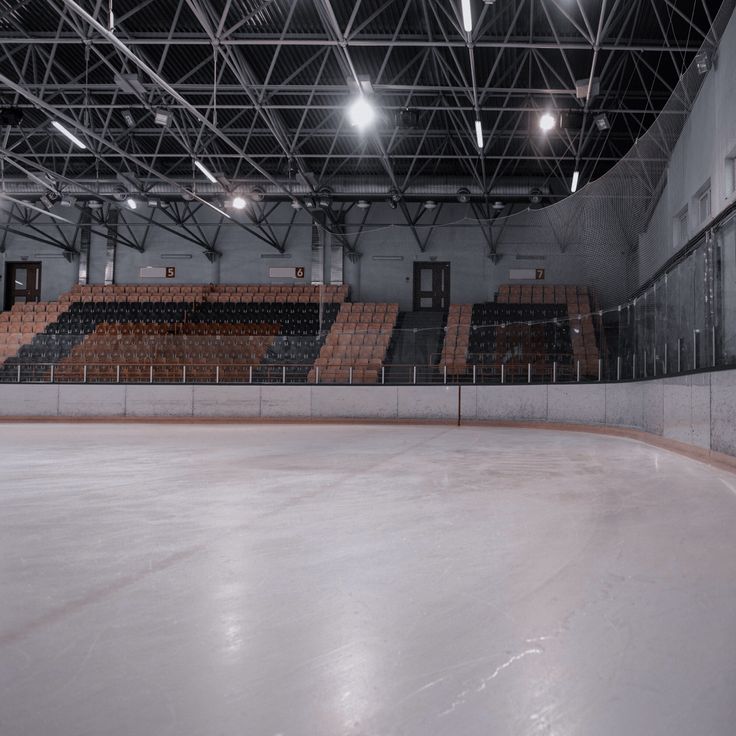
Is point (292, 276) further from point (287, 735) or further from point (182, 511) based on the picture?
point (287, 735)

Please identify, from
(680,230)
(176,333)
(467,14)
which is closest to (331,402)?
(176,333)

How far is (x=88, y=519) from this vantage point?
421cm

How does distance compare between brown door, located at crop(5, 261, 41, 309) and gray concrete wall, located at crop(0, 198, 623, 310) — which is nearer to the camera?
gray concrete wall, located at crop(0, 198, 623, 310)

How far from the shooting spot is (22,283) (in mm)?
27094

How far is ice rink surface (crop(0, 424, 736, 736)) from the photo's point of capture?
1687 millimetres

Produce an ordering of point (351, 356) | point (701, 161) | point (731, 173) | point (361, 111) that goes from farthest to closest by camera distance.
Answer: point (351, 356) < point (361, 111) < point (701, 161) < point (731, 173)

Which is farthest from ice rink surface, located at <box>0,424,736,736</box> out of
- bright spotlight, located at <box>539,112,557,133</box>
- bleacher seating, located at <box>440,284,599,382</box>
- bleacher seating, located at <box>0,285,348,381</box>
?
bleacher seating, located at <box>0,285,348,381</box>

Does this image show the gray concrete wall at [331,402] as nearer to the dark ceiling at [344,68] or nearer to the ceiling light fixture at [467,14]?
the dark ceiling at [344,68]

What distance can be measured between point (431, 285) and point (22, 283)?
17.1 metres

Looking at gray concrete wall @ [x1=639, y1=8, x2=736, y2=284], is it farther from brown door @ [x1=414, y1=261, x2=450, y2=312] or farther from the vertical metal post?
brown door @ [x1=414, y1=261, x2=450, y2=312]

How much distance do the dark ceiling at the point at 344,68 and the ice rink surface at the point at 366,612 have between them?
8176 millimetres

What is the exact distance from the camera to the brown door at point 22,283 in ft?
88.6

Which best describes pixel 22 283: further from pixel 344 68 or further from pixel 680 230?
pixel 680 230

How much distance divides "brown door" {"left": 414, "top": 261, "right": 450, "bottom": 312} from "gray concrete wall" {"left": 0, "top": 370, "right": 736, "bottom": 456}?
7.58 m
